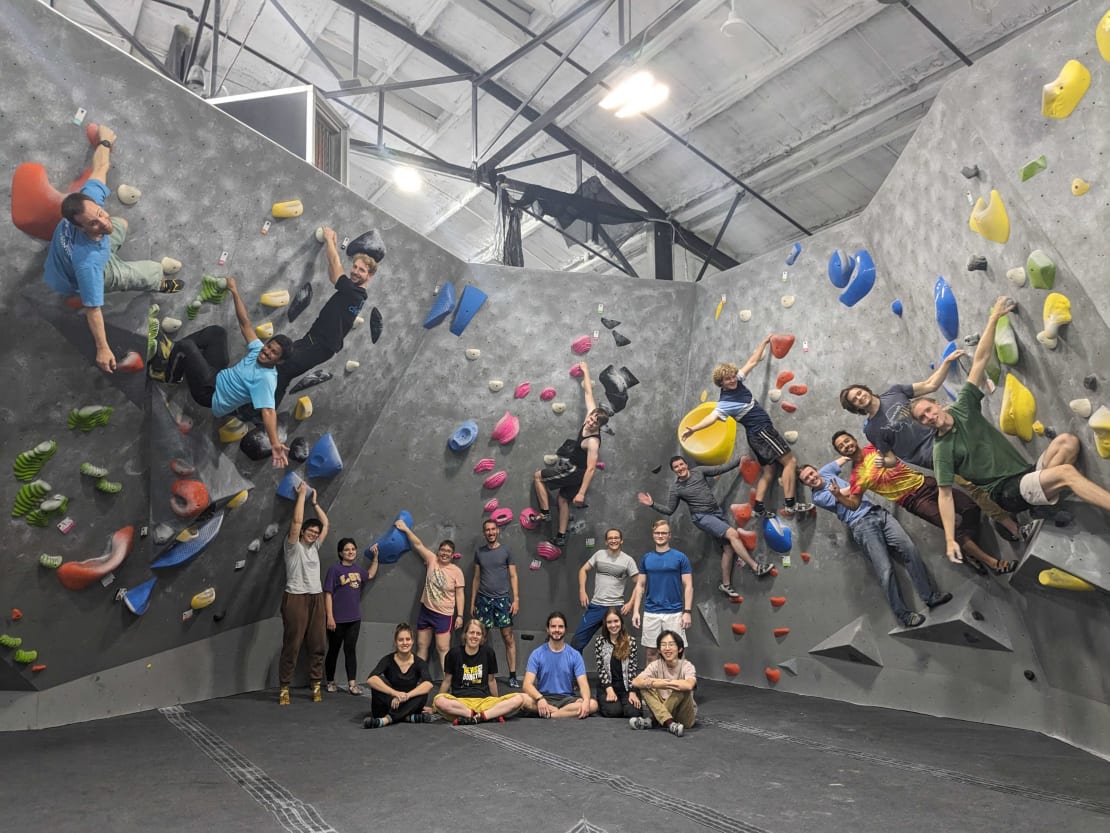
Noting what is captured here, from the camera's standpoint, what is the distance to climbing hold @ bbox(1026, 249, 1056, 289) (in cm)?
352

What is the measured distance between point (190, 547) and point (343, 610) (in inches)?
51.6

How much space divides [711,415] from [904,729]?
2.54 m

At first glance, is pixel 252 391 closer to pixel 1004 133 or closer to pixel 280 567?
pixel 280 567

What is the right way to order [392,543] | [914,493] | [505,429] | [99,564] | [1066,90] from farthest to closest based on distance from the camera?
[505,429] → [392,543] → [914,493] → [99,564] → [1066,90]

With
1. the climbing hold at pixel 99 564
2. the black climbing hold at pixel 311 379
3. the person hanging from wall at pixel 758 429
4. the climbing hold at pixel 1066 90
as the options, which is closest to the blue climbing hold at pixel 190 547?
the climbing hold at pixel 99 564

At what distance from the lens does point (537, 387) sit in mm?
6551

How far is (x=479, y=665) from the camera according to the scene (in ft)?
16.6

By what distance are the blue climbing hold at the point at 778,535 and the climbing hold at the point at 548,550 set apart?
5.38ft

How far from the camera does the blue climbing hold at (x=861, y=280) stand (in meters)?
5.30

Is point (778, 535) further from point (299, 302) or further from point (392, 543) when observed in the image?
point (299, 302)

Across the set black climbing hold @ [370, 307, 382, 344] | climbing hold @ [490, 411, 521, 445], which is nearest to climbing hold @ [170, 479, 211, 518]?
black climbing hold @ [370, 307, 382, 344]

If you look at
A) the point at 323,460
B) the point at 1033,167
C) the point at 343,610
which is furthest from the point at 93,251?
the point at 1033,167

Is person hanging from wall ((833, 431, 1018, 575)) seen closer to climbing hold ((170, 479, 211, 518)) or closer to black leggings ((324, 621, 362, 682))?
black leggings ((324, 621, 362, 682))

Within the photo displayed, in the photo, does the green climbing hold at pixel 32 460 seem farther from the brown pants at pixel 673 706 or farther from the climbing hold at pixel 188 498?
the brown pants at pixel 673 706
